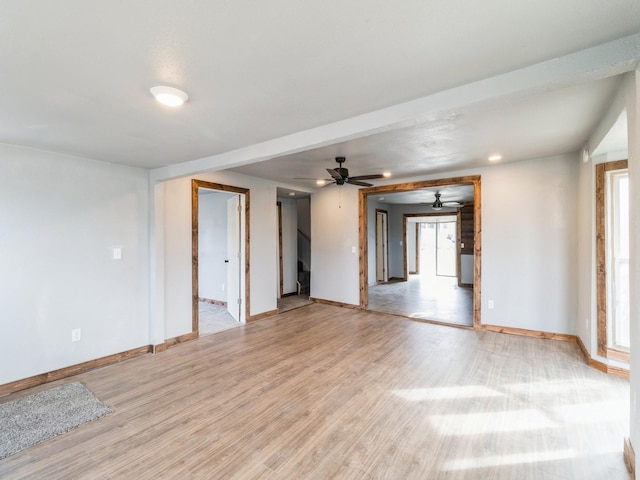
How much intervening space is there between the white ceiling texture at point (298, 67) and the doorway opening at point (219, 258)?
6.37ft

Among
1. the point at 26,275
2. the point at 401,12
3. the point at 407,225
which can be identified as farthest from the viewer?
the point at 407,225

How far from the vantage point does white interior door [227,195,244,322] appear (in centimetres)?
501

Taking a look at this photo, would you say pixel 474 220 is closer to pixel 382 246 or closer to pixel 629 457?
pixel 629 457

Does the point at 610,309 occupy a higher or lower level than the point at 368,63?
lower

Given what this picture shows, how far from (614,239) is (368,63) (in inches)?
127

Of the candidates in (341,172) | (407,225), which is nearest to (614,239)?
(341,172)

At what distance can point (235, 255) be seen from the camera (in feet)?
16.7

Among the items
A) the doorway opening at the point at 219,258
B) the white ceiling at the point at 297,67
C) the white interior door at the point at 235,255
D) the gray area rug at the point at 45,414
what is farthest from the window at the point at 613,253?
the gray area rug at the point at 45,414

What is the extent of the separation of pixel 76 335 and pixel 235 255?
232 cm

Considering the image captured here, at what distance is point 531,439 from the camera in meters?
2.09

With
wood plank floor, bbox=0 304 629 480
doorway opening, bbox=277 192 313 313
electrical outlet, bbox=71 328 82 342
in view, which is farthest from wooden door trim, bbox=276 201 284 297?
electrical outlet, bbox=71 328 82 342

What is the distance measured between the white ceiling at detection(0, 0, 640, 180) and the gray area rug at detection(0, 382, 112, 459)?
7.54 ft

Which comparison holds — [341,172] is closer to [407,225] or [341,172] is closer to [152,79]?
[152,79]

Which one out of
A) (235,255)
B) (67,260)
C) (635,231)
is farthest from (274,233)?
(635,231)
